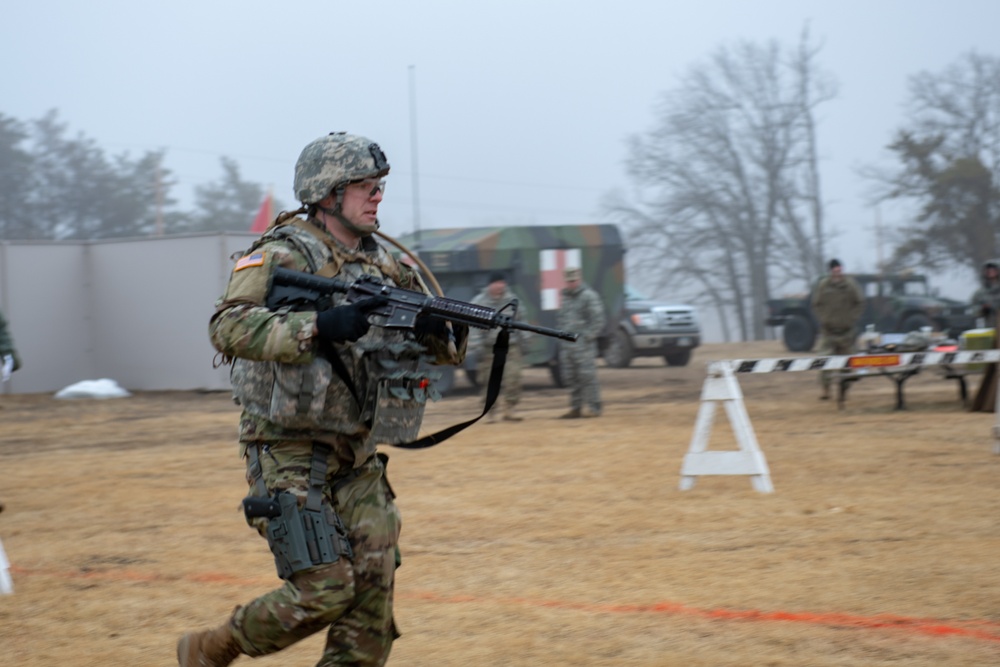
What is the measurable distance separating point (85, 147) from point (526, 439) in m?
49.8

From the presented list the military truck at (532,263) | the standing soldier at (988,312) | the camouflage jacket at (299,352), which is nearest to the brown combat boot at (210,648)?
the camouflage jacket at (299,352)

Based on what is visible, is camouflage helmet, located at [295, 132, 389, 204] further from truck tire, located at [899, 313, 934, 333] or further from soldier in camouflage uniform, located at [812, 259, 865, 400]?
truck tire, located at [899, 313, 934, 333]

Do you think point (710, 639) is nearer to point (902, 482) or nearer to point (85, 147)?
point (902, 482)

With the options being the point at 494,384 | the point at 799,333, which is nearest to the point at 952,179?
the point at 799,333

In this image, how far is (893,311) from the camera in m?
28.0

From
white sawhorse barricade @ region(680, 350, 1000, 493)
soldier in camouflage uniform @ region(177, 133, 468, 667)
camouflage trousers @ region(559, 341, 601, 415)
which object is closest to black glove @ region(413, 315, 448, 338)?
soldier in camouflage uniform @ region(177, 133, 468, 667)

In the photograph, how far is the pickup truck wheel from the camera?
2583 centimetres

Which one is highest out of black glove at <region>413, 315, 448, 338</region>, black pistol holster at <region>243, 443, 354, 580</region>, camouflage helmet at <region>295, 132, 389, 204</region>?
camouflage helmet at <region>295, 132, 389, 204</region>

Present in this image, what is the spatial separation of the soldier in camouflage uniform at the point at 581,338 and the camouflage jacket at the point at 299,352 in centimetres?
1149

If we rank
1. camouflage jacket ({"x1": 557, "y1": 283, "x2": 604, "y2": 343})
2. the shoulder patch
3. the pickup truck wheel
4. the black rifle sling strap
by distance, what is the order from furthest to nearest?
1. the pickup truck wheel
2. camouflage jacket ({"x1": 557, "y1": 283, "x2": 604, "y2": 343})
3. the black rifle sling strap
4. the shoulder patch

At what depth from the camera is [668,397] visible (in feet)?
65.0

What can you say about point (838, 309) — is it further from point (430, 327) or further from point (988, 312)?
point (430, 327)

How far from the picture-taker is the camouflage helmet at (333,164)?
407cm

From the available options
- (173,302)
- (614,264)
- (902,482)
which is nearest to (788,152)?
(614,264)
